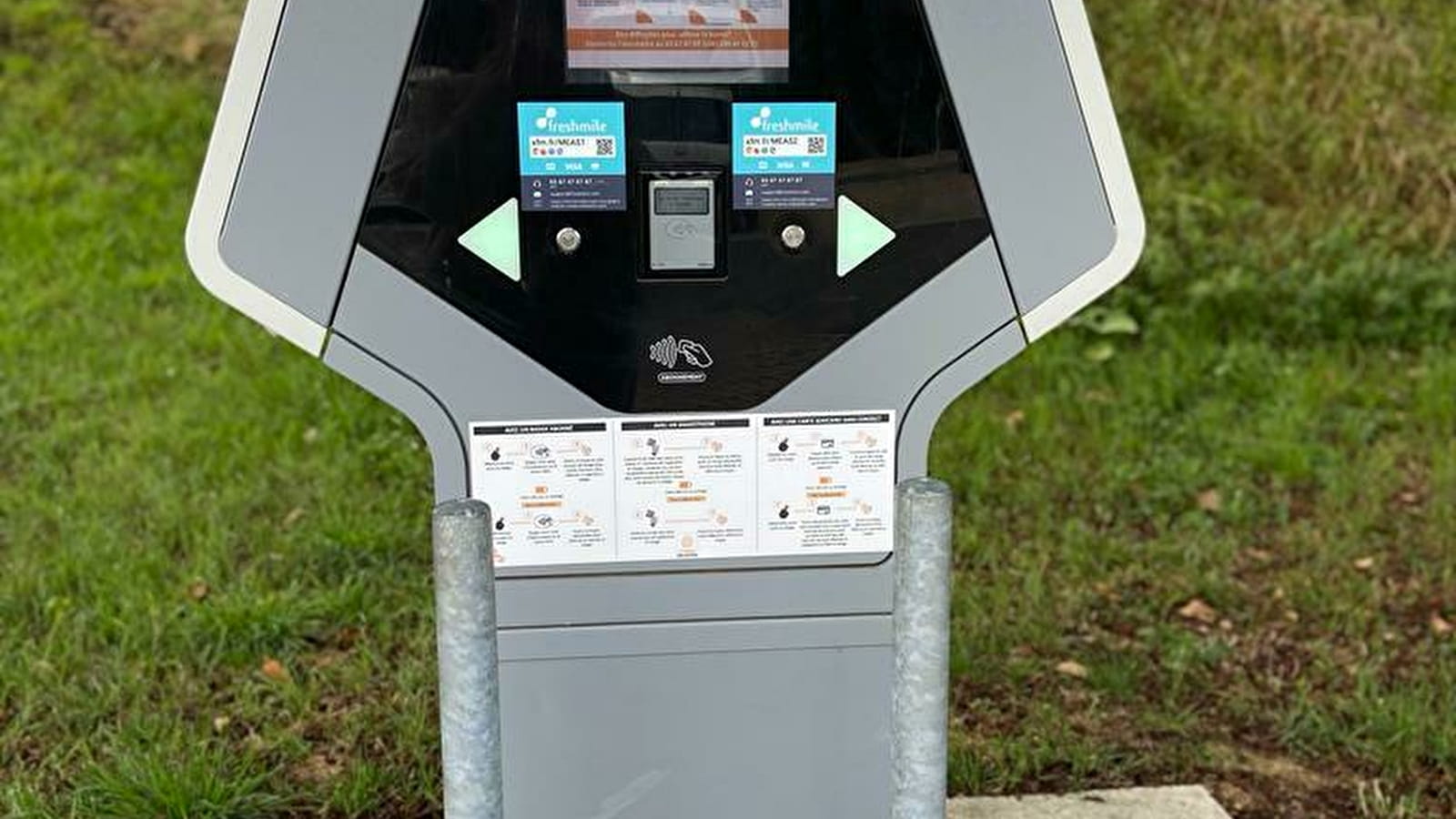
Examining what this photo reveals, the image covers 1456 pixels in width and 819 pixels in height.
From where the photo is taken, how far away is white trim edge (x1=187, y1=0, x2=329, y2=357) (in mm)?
1891

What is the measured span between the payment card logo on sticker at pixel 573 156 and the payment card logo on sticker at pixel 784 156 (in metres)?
0.14

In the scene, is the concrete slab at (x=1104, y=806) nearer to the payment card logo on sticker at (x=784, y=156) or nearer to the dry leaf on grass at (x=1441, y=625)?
the dry leaf on grass at (x=1441, y=625)

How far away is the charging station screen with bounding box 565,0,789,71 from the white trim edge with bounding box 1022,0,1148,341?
0.35 metres

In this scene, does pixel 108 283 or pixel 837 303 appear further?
pixel 108 283

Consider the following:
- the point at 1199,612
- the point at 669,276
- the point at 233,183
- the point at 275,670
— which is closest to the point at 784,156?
the point at 669,276

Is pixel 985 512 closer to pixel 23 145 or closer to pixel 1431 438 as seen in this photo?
pixel 1431 438

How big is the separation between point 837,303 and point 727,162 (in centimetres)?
23

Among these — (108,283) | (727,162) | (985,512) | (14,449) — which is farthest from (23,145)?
(727,162)

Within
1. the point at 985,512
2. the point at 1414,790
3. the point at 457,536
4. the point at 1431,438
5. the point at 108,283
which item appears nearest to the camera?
the point at 457,536

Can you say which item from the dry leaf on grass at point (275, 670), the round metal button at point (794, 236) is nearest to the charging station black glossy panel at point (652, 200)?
the round metal button at point (794, 236)

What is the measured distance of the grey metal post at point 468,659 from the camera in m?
1.81

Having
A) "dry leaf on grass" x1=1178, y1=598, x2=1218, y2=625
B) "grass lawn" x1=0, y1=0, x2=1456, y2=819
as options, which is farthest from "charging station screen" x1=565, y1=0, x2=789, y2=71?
"dry leaf on grass" x1=1178, y1=598, x2=1218, y2=625

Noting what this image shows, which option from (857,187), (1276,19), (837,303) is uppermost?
(1276,19)

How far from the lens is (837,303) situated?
2.08 m
